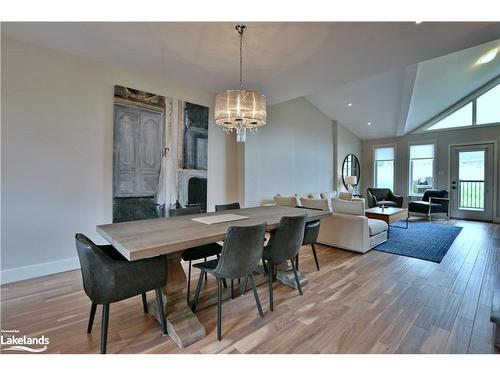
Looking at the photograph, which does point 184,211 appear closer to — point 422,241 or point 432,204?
point 422,241

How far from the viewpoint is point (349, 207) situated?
3.75m

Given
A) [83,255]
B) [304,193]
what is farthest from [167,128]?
[304,193]

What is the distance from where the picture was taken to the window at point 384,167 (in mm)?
8058

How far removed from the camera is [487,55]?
4.76 m

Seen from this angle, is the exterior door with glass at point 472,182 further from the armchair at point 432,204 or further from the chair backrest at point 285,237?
the chair backrest at point 285,237

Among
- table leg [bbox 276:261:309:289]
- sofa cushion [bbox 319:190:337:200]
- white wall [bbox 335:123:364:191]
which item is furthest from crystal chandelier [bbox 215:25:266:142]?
white wall [bbox 335:123:364:191]

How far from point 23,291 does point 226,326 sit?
2.21m

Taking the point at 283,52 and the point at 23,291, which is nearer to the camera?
the point at 23,291

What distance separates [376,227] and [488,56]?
441cm

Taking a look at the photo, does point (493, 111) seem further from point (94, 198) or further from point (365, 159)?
point (94, 198)

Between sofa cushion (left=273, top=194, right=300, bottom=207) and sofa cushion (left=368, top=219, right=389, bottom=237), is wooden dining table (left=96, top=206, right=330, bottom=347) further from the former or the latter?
sofa cushion (left=368, top=219, right=389, bottom=237)

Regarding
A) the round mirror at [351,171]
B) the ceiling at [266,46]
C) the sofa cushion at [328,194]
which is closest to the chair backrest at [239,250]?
the ceiling at [266,46]

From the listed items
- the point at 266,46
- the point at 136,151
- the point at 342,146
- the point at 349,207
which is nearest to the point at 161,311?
the point at 136,151

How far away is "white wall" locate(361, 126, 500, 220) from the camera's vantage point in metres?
6.15
